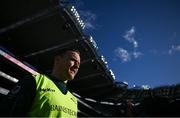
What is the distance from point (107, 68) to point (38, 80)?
999cm

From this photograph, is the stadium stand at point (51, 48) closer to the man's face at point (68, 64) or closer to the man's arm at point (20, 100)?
the man's face at point (68, 64)

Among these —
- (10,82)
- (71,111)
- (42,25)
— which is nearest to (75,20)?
(42,25)

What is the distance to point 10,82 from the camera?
23.9ft

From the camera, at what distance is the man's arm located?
2.19m

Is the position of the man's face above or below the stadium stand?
below

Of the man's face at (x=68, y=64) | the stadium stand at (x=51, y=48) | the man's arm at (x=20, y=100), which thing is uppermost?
the stadium stand at (x=51, y=48)

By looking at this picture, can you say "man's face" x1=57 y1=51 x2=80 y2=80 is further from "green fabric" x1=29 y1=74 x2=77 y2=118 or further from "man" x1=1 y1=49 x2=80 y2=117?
"green fabric" x1=29 y1=74 x2=77 y2=118

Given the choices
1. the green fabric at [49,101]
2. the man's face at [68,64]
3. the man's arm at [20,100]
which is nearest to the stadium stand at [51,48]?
the man's face at [68,64]

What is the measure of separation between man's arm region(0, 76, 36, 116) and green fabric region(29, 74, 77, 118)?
0.05m

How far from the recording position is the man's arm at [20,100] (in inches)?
86.0

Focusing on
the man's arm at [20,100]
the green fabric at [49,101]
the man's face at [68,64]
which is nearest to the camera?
Answer: the man's arm at [20,100]

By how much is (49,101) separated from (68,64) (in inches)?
19.2

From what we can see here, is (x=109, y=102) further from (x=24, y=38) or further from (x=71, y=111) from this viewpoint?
(x=71, y=111)

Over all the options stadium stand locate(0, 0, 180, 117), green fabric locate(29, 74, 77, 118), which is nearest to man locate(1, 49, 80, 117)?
green fabric locate(29, 74, 77, 118)
